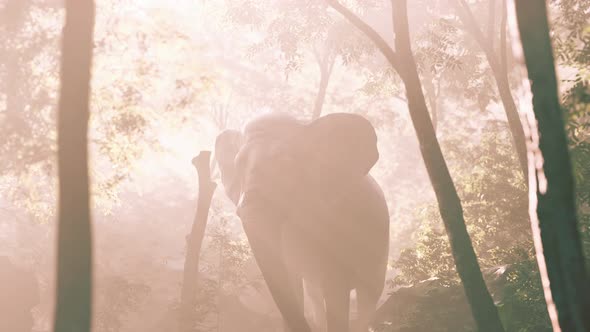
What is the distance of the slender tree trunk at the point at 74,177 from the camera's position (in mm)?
4230

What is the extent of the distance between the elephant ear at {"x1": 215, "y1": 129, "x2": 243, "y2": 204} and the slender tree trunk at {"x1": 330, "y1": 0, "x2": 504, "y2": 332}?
2695 mm

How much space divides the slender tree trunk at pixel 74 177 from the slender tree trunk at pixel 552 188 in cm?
327

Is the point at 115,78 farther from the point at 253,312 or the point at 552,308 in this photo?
the point at 253,312

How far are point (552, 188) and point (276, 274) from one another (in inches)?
141

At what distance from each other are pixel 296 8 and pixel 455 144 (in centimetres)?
862

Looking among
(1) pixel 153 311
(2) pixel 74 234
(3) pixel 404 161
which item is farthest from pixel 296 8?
(3) pixel 404 161

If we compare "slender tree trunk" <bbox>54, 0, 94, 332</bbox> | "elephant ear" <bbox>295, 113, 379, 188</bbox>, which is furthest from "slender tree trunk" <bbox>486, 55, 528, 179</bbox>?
"slender tree trunk" <bbox>54, 0, 94, 332</bbox>

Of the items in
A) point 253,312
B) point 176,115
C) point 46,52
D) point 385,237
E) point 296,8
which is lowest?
point 253,312

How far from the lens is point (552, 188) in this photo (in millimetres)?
3494

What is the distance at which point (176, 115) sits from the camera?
8.21 m

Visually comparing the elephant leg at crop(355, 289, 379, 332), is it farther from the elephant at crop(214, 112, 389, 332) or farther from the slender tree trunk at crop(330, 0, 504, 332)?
the slender tree trunk at crop(330, 0, 504, 332)

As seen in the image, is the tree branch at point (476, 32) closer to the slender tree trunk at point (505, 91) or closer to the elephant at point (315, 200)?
the slender tree trunk at point (505, 91)

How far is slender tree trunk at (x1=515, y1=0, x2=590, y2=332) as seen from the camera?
339 cm

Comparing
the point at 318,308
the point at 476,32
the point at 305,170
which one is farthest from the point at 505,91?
the point at 318,308
